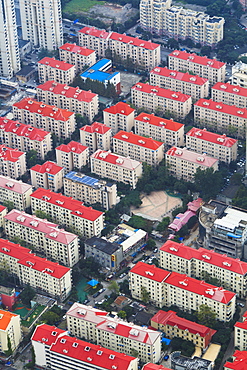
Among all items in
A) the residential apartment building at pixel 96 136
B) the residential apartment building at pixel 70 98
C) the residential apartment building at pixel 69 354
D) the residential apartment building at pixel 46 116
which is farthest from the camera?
the residential apartment building at pixel 70 98

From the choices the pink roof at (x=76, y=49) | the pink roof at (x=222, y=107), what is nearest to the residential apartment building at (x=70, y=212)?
the pink roof at (x=222, y=107)

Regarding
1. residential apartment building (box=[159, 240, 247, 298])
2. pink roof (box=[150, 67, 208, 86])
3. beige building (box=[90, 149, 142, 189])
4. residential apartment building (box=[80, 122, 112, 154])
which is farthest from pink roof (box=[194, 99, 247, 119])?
residential apartment building (box=[159, 240, 247, 298])

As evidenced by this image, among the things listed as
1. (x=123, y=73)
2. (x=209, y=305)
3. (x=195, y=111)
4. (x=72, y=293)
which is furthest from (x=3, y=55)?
(x=209, y=305)

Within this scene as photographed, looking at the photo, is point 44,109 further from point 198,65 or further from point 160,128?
point 198,65

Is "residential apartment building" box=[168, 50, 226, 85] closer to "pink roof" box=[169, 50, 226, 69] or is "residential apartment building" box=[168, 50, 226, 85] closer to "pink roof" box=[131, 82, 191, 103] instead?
"pink roof" box=[169, 50, 226, 69]

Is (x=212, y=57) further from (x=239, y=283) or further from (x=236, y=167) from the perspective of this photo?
(x=239, y=283)

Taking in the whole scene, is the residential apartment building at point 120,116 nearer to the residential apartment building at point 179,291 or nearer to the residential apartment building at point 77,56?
the residential apartment building at point 77,56
